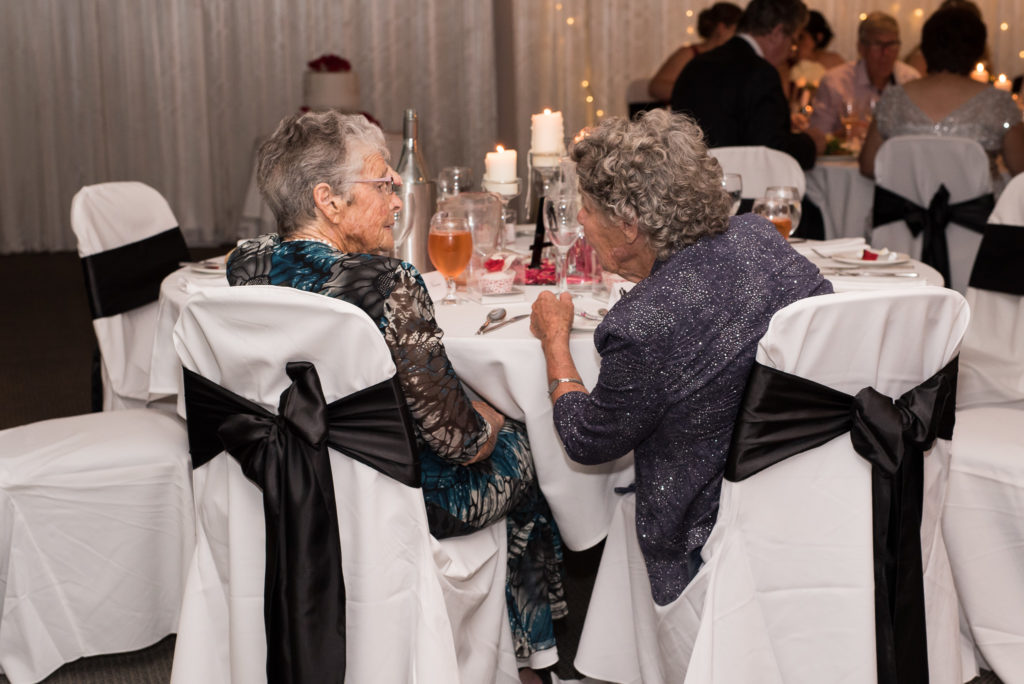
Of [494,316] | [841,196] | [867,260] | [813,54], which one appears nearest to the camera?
[494,316]

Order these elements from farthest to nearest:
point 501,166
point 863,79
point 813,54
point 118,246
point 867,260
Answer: point 813,54, point 863,79, point 118,246, point 501,166, point 867,260

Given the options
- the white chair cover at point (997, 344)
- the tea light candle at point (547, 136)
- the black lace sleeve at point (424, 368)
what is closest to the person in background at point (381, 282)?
the black lace sleeve at point (424, 368)

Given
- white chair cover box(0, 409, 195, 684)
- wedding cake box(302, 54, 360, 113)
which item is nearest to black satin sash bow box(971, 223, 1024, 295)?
white chair cover box(0, 409, 195, 684)

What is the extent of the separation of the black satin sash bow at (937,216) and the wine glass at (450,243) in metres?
2.45

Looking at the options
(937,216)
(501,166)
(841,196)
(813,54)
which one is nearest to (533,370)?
(501,166)

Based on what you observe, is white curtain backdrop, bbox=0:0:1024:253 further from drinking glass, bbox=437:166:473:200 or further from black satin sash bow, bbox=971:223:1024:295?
black satin sash bow, bbox=971:223:1024:295

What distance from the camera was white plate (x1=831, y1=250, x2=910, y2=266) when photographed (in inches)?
100

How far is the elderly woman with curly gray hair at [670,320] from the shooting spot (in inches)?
66.2

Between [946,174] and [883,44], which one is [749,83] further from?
[883,44]

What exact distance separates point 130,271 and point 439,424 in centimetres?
157

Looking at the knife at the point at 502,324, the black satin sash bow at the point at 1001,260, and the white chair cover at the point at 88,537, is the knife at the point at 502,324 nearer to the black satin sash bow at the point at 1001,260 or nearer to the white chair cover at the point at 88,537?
the white chair cover at the point at 88,537

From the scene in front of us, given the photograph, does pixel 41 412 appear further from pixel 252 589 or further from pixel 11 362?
pixel 252 589

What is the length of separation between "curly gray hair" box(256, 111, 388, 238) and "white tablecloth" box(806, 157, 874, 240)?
348cm

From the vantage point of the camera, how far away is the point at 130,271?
2.98 m
